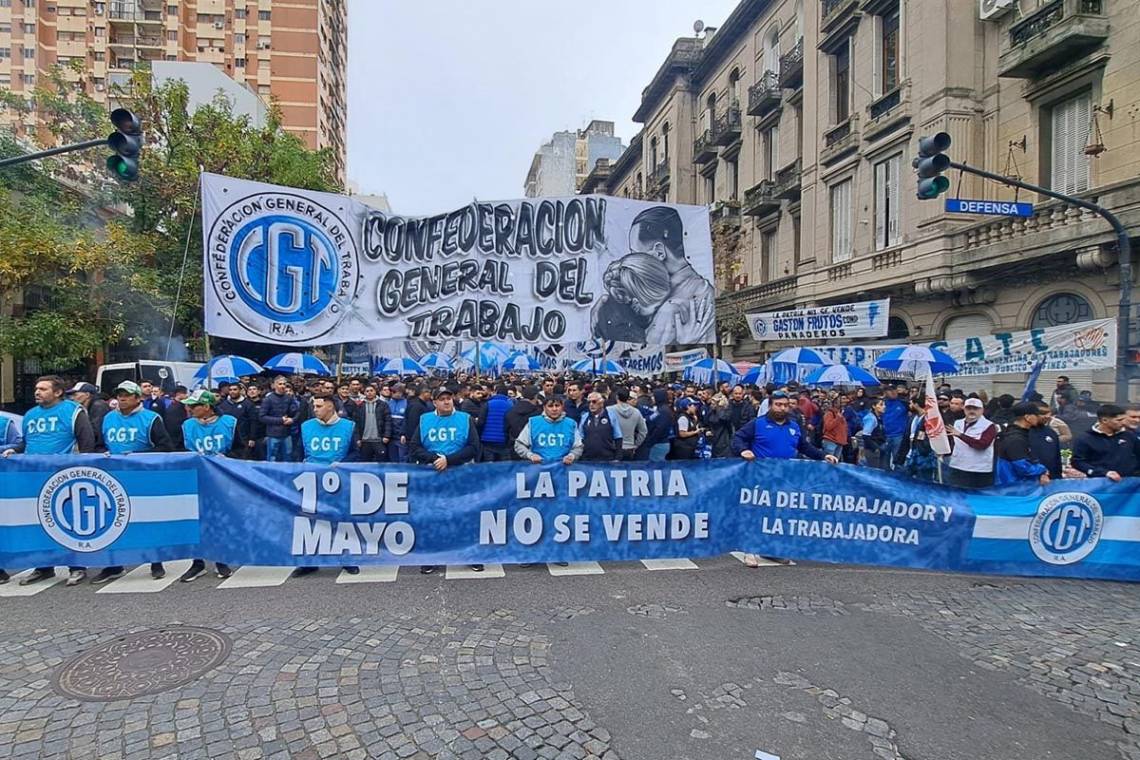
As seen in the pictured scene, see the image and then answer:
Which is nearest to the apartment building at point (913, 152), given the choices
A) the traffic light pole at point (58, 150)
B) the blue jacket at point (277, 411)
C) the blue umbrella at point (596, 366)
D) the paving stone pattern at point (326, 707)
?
the blue umbrella at point (596, 366)

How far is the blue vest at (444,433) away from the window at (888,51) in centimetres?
1938

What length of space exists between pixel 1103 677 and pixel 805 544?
2480 millimetres

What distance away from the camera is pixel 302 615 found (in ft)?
15.9

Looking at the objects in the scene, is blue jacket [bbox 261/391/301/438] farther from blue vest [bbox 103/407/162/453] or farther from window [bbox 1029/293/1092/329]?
window [bbox 1029/293/1092/329]

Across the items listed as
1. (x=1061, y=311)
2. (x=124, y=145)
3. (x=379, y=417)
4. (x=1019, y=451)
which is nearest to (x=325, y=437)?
(x=379, y=417)

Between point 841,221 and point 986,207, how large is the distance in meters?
13.7

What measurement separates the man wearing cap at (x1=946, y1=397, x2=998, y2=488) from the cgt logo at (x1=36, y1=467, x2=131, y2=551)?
8237mm

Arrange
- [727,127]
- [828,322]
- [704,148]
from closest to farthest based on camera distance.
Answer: [828,322] → [727,127] → [704,148]

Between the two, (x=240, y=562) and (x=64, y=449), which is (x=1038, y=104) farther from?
(x=64, y=449)

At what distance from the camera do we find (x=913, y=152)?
18.2m

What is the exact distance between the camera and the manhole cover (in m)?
3.70

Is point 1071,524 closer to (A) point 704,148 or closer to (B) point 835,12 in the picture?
(B) point 835,12

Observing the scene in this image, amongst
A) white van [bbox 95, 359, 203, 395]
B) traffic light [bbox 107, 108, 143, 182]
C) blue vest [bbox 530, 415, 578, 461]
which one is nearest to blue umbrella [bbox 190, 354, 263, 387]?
white van [bbox 95, 359, 203, 395]

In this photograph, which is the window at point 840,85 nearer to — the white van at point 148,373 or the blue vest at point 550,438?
the blue vest at point 550,438
